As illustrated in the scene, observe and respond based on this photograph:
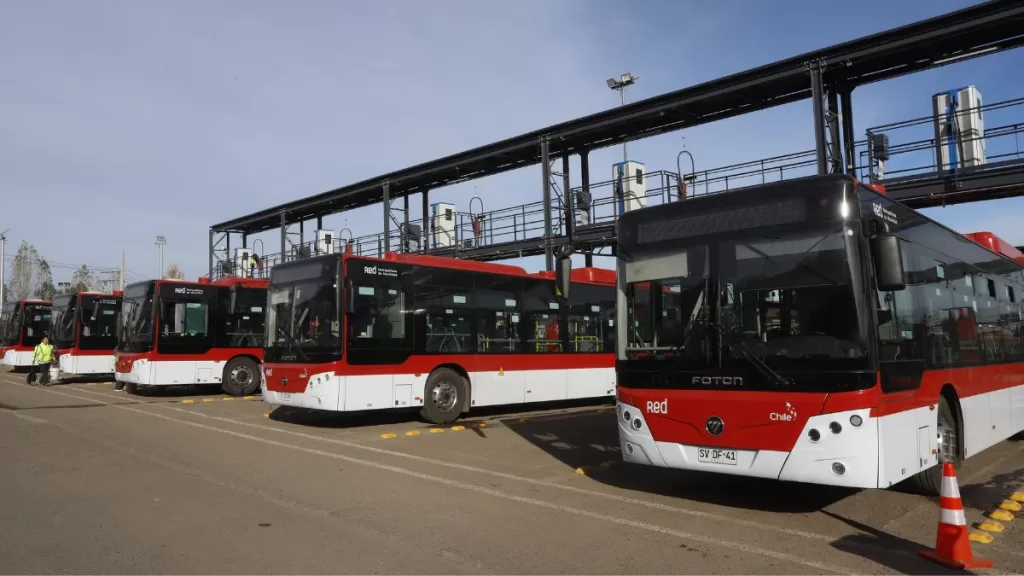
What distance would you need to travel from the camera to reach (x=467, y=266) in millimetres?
15211

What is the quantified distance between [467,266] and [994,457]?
9.77 meters

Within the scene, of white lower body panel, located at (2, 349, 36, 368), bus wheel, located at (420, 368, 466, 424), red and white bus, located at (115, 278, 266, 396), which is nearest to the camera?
bus wheel, located at (420, 368, 466, 424)

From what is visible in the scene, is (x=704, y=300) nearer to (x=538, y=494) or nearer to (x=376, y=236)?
(x=538, y=494)

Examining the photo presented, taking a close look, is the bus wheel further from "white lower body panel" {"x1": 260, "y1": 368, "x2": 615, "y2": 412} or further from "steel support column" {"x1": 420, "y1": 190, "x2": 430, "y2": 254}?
"steel support column" {"x1": 420, "y1": 190, "x2": 430, "y2": 254}

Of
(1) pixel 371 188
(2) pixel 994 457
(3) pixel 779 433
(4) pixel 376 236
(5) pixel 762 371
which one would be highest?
(1) pixel 371 188

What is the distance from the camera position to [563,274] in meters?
8.43

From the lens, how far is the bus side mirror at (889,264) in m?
6.05

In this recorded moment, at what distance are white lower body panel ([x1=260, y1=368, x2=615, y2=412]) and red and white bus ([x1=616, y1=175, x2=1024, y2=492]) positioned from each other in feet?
21.5

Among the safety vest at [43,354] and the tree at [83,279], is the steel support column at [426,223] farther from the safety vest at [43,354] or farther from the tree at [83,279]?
the tree at [83,279]

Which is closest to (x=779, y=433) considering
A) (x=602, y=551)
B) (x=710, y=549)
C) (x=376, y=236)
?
(x=710, y=549)

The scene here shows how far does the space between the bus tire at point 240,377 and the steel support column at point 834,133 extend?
16.3 m

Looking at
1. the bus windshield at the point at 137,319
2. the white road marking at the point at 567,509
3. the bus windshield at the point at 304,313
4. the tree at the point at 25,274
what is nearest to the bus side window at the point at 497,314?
the bus windshield at the point at 304,313

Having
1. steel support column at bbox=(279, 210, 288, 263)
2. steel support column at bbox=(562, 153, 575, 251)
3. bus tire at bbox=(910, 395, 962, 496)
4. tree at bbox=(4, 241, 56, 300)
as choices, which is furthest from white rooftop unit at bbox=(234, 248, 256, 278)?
tree at bbox=(4, 241, 56, 300)

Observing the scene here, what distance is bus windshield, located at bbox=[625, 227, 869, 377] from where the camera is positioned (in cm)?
616
